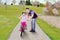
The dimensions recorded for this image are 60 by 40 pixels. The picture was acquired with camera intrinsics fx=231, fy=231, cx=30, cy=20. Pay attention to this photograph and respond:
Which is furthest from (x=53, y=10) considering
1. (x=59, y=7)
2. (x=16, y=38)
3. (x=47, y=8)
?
(x=16, y=38)

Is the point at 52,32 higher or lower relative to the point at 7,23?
higher

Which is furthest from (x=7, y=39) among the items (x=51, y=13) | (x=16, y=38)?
(x=51, y=13)

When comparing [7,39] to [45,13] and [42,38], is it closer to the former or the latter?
[42,38]

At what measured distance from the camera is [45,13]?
4275cm

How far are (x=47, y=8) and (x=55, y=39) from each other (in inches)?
1187

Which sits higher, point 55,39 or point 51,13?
point 55,39

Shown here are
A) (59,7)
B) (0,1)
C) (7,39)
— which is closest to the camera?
(7,39)

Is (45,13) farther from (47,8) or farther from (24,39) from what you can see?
(24,39)

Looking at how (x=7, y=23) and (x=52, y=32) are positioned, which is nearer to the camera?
(x=52, y=32)

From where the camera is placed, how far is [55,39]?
13.3 metres

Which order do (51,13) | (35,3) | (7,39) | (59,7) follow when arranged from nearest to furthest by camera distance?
1. (7,39)
2. (51,13)
3. (59,7)
4. (35,3)

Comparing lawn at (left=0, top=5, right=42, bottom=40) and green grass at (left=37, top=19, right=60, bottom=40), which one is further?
lawn at (left=0, top=5, right=42, bottom=40)

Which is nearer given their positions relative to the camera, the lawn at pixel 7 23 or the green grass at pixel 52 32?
the green grass at pixel 52 32

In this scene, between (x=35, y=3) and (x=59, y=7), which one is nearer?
(x=59, y=7)
